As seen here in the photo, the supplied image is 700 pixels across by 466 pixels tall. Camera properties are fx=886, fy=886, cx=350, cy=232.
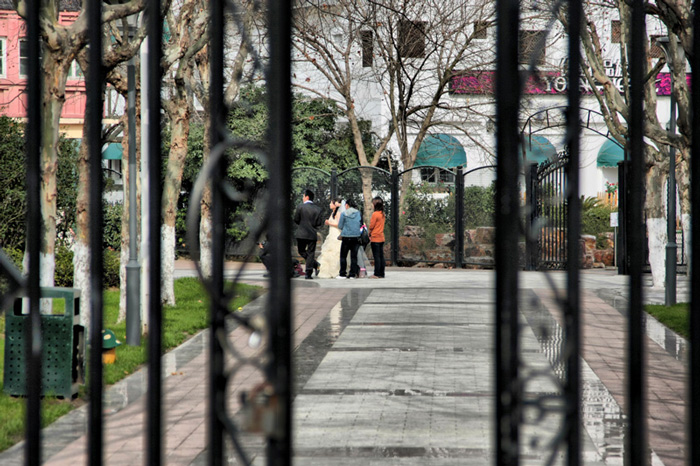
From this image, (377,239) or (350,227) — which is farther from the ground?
(350,227)

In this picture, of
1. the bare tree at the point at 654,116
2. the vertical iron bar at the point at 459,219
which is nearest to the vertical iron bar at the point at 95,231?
the bare tree at the point at 654,116

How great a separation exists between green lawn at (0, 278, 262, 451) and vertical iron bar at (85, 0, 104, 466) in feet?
1.08

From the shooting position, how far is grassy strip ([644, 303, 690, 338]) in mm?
10784

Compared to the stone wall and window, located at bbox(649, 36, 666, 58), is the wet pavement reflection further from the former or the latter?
the stone wall

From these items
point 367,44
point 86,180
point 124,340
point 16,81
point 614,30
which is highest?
point 614,30

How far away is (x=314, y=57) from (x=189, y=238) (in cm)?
2548

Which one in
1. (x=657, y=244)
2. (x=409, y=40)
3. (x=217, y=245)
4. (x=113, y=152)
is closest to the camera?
(x=217, y=245)

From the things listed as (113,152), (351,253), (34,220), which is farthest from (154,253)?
(113,152)

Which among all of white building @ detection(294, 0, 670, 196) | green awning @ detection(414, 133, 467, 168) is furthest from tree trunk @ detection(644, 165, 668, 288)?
green awning @ detection(414, 133, 467, 168)

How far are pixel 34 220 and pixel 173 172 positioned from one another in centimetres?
971

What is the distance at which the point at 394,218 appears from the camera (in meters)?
23.7

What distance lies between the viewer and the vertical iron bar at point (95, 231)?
200 cm

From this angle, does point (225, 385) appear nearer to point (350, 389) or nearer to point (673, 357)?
point (350, 389)

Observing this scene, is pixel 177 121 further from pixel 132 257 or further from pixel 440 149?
pixel 440 149
